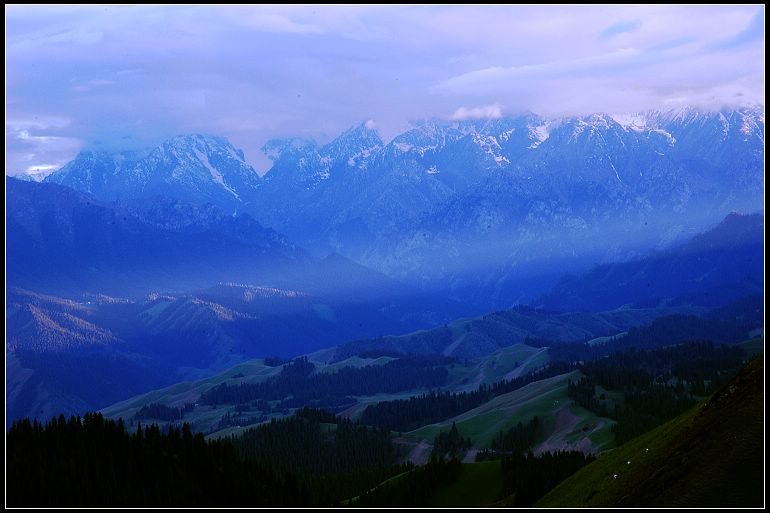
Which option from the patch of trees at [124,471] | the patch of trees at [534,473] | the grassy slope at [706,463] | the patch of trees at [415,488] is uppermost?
the grassy slope at [706,463]

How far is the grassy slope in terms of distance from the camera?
70.3 m

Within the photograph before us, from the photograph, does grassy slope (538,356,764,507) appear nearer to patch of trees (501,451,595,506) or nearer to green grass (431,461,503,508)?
patch of trees (501,451,595,506)

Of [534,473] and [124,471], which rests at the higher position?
[124,471]

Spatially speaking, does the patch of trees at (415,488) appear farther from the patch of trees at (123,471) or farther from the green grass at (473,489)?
the patch of trees at (123,471)

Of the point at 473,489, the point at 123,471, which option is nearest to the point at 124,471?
the point at 123,471

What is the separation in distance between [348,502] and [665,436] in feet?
227

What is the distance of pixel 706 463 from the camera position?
2896 inches

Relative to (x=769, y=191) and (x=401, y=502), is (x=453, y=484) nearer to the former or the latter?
(x=401, y=502)

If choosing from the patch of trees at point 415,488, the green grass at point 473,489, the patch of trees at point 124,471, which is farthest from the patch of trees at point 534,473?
the patch of trees at point 124,471

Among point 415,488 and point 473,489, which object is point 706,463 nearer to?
point 473,489

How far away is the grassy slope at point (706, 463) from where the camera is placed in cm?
7031

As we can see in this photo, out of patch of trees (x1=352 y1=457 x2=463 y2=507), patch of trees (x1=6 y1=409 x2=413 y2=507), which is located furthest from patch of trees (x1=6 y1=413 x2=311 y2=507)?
patch of trees (x1=352 y1=457 x2=463 y2=507)

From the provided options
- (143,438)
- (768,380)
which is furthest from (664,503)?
(143,438)

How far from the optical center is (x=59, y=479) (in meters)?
102
